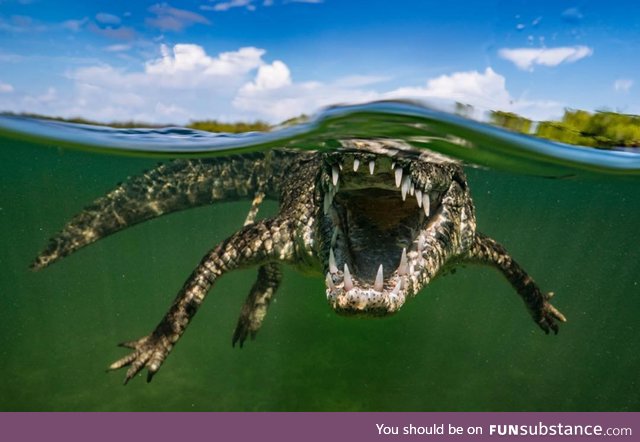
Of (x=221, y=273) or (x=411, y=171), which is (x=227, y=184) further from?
(x=411, y=171)

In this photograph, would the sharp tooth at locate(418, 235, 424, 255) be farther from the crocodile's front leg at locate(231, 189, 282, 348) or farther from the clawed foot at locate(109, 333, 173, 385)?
the crocodile's front leg at locate(231, 189, 282, 348)

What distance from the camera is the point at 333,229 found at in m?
5.02

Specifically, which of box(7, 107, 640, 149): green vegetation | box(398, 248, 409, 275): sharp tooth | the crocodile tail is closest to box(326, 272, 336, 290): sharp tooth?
box(398, 248, 409, 275): sharp tooth

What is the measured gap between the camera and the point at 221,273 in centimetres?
656

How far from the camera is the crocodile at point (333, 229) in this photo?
4676 millimetres

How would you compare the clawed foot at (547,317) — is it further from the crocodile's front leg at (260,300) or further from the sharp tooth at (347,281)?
the sharp tooth at (347,281)

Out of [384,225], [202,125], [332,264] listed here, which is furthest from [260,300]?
[332,264]

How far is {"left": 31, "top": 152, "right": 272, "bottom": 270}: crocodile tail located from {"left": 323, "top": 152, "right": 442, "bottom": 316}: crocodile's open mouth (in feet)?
15.3

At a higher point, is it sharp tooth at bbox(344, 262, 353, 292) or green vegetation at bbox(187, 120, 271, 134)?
green vegetation at bbox(187, 120, 271, 134)

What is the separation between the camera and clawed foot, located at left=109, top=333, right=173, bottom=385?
5.80 m

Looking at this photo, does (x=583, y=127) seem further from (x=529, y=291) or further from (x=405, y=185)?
(x=405, y=185)

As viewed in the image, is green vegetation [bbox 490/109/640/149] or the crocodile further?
green vegetation [bbox 490/109/640/149]

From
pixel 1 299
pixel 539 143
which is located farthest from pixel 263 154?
pixel 1 299

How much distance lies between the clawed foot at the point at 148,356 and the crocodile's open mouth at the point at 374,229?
250 cm
